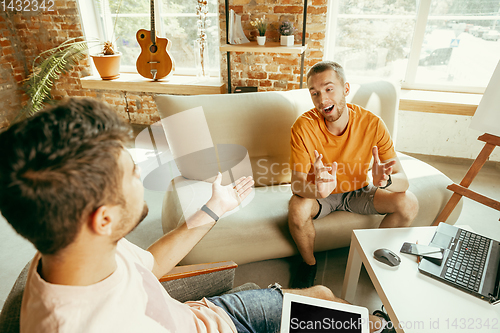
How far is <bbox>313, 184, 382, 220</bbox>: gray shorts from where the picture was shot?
1.59 meters

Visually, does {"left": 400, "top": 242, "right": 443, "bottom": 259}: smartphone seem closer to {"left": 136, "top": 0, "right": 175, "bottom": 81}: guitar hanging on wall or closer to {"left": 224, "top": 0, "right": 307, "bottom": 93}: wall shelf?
{"left": 224, "top": 0, "right": 307, "bottom": 93}: wall shelf

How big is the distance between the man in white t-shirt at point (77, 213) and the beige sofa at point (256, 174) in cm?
82

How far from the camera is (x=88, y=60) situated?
354cm

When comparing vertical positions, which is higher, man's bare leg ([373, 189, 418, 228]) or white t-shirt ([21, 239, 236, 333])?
white t-shirt ([21, 239, 236, 333])

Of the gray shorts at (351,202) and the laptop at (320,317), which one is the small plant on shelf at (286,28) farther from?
the laptop at (320,317)

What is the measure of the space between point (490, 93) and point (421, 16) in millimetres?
1523

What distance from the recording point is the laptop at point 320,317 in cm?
81

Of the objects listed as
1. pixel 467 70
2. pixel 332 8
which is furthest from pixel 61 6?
pixel 467 70

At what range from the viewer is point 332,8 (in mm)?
2803

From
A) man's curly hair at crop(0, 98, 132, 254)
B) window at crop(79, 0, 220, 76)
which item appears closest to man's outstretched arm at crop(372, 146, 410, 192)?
man's curly hair at crop(0, 98, 132, 254)

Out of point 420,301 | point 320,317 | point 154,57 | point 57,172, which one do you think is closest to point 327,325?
point 320,317

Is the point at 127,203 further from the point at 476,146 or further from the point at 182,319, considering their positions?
the point at 476,146

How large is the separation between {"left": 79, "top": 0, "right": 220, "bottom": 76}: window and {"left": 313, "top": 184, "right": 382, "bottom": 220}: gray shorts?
90.9 inches

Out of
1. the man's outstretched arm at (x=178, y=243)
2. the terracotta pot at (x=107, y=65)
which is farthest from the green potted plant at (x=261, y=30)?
the man's outstretched arm at (x=178, y=243)
